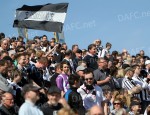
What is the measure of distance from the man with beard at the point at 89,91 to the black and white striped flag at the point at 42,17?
774 cm

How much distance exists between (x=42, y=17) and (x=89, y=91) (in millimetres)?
8970

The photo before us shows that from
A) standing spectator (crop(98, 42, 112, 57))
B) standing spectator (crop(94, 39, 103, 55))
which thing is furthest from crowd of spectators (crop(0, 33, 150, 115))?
standing spectator (crop(94, 39, 103, 55))

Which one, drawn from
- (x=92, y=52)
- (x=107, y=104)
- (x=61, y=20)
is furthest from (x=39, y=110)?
(x=61, y=20)

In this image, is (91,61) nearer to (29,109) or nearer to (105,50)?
(105,50)

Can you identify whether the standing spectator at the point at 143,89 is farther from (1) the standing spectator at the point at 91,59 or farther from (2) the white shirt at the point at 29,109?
(2) the white shirt at the point at 29,109

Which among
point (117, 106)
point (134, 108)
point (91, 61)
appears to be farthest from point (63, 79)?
point (91, 61)

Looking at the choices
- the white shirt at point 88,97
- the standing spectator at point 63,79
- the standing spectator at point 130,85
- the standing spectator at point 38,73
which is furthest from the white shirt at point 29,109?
the standing spectator at point 130,85

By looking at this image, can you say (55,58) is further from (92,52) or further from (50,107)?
(50,107)

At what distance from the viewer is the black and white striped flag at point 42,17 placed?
18.1m

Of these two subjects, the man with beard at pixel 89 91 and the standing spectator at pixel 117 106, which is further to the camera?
the standing spectator at pixel 117 106

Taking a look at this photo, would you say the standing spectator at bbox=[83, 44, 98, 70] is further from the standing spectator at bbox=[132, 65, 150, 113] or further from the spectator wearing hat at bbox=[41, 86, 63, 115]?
the spectator wearing hat at bbox=[41, 86, 63, 115]

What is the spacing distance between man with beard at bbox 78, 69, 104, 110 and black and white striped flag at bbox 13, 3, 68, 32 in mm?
7739

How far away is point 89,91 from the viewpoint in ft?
33.4

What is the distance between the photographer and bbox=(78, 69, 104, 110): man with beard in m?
10.1
